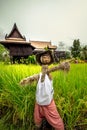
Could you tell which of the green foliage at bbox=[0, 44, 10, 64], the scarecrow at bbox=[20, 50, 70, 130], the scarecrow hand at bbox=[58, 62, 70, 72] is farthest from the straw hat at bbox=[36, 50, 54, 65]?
the green foliage at bbox=[0, 44, 10, 64]

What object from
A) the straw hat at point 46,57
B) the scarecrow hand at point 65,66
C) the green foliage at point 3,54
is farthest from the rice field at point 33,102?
the green foliage at point 3,54

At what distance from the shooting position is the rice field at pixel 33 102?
252 centimetres

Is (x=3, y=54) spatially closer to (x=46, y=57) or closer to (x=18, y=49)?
(x=46, y=57)

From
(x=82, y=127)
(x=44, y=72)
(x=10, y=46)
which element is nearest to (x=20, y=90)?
(x=44, y=72)

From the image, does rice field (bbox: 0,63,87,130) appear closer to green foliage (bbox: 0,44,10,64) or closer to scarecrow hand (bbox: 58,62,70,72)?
scarecrow hand (bbox: 58,62,70,72)

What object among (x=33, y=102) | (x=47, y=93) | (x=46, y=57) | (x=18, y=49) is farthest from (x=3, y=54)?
(x=18, y=49)

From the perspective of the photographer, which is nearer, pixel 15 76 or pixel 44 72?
pixel 44 72

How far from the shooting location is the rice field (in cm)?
252

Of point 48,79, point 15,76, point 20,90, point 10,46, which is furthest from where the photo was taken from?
point 10,46

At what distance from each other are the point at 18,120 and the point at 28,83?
52 cm

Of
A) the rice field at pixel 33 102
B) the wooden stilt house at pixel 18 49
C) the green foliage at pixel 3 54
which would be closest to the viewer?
the rice field at pixel 33 102

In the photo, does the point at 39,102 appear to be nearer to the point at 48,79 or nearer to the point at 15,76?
the point at 48,79

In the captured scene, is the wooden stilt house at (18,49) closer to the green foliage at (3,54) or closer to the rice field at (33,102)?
the green foliage at (3,54)

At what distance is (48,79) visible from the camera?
241 cm
